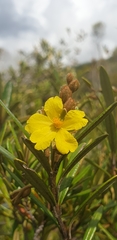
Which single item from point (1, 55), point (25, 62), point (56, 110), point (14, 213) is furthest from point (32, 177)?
point (1, 55)

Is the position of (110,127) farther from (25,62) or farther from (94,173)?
(25,62)

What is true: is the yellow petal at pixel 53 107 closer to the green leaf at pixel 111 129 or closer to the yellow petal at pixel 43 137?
the yellow petal at pixel 43 137

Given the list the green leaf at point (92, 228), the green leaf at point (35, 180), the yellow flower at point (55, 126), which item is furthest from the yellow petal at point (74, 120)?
the green leaf at point (92, 228)

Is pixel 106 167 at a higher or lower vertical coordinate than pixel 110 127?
lower

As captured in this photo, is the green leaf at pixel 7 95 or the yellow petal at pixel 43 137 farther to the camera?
the green leaf at pixel 7 95

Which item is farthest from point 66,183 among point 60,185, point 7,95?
point 7,95

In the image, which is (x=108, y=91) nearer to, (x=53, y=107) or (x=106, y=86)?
(x=106, y=86)
